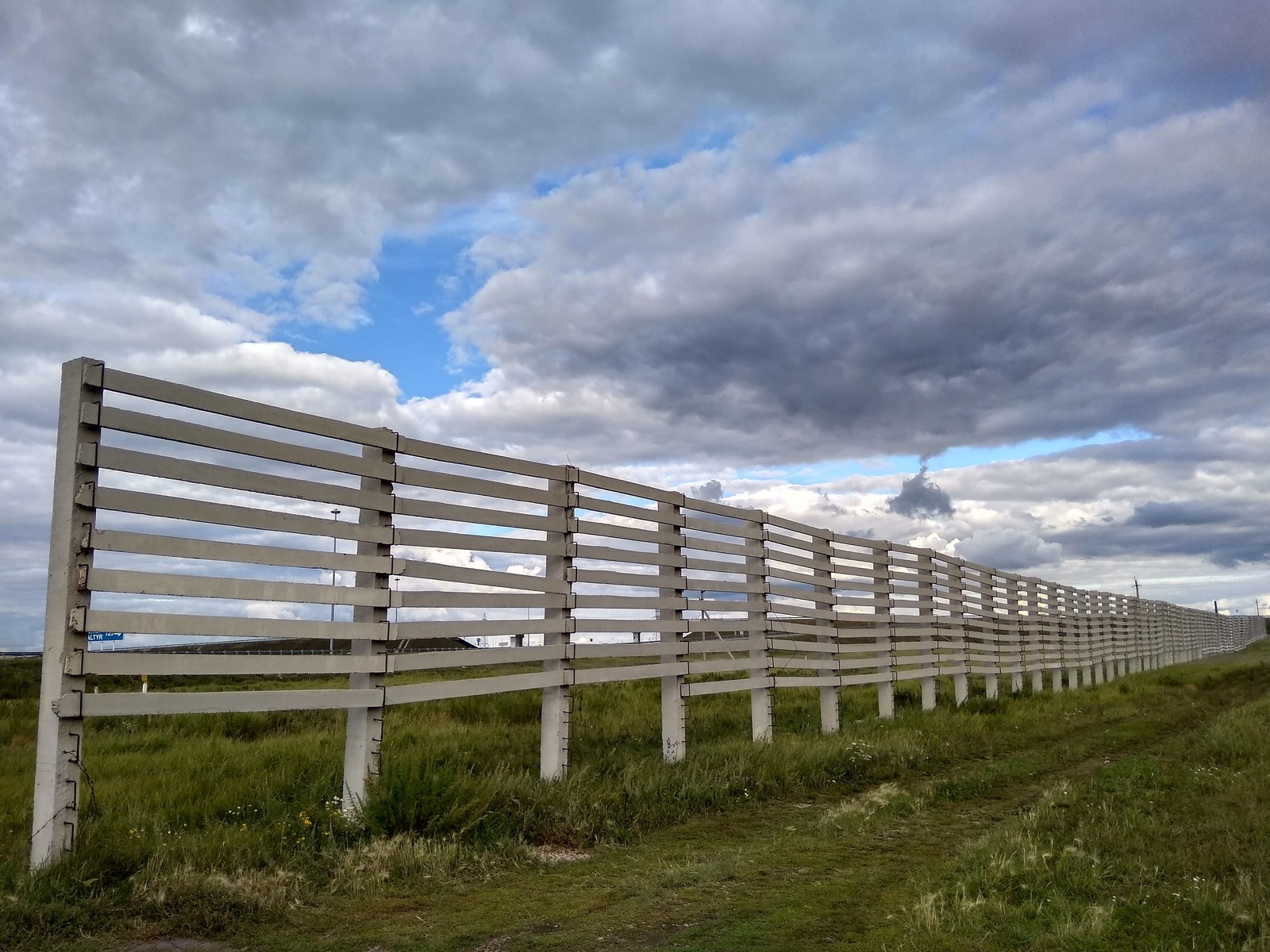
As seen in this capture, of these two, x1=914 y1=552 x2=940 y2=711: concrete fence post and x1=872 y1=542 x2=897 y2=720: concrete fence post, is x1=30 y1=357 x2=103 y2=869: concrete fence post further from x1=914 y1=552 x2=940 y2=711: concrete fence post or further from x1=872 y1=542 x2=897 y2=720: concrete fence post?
x1=914 y1=552 x2=940 y2=711: concrete fence post

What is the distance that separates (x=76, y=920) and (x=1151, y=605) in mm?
42973

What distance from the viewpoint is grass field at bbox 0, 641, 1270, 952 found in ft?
13.4

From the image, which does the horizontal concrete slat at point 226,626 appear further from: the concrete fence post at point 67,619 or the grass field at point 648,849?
the grass field at point 648,849

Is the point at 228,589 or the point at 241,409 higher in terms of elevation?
the point at 241,409

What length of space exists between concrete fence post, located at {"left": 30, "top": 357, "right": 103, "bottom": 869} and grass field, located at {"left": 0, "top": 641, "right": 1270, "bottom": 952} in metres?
0.20

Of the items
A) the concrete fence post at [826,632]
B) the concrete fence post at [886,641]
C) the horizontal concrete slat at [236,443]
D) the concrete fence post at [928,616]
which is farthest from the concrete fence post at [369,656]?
the concrete fence post at [928,616]

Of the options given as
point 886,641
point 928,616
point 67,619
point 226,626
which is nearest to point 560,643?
point 226,626

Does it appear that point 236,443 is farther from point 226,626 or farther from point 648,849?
point 648,849

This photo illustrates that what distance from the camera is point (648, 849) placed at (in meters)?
5.89

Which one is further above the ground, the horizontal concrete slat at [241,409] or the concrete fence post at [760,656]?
the horizontal concrete slat at [241,409]

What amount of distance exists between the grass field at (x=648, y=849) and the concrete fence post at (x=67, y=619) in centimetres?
20

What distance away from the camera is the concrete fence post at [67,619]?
470cm

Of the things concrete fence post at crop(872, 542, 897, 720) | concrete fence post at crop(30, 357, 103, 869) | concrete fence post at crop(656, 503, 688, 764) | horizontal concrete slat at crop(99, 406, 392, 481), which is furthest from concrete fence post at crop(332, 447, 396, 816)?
concrete fence post at crop(872, 542, 897, 720)

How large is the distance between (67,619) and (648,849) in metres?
3.40
